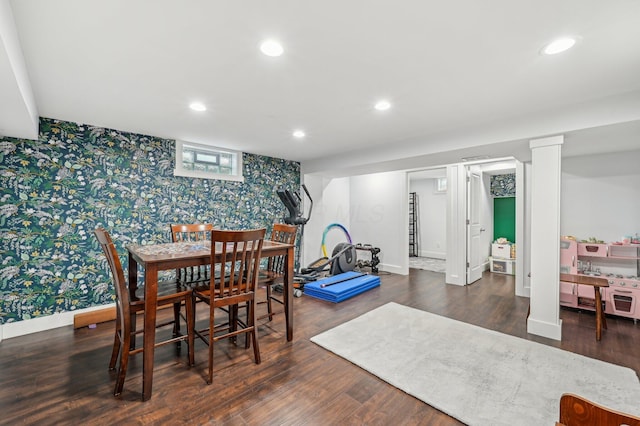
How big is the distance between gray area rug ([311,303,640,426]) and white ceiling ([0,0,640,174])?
2098 mm

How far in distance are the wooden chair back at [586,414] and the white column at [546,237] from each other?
2.74 meters

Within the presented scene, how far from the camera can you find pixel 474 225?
17.6 ft

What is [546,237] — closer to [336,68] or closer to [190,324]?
[336,68]

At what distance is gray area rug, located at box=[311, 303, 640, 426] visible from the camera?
190 cm

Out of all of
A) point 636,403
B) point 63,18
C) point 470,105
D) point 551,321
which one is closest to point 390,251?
point 551,321

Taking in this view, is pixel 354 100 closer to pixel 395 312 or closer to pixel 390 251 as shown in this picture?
pixel 395 312

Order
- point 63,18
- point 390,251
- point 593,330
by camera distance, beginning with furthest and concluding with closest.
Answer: point 390,251 < point 593,330 < point 63,18

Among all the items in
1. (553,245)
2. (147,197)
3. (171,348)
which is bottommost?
(171,348)

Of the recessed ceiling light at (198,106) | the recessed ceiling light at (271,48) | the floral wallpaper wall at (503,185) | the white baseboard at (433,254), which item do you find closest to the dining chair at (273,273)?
the recessed ceiling light at (198,106)

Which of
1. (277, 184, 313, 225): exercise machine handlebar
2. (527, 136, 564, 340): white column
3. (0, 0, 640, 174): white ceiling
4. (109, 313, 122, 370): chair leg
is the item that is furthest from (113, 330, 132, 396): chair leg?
(527, 136, 564, 340): white column

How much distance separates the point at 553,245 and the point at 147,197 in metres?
4.81

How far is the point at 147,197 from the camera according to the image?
149 inches

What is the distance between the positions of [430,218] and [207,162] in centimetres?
623

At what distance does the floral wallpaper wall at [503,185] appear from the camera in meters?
6.36
